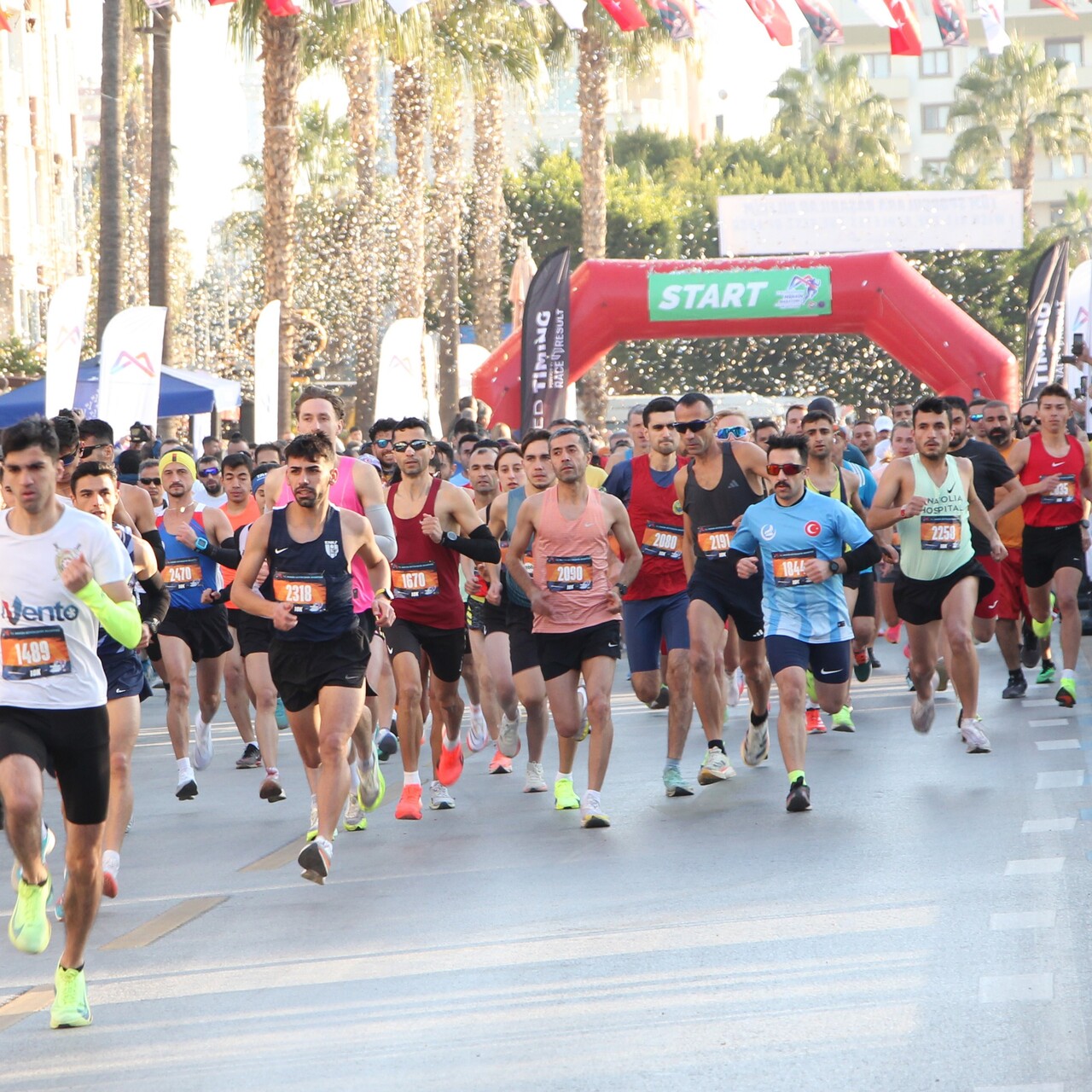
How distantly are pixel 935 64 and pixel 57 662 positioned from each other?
12404cm

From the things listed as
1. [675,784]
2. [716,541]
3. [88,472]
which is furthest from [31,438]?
[716,541]

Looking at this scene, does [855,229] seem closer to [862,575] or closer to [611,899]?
[862,575]

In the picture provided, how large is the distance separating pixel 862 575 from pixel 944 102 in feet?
379

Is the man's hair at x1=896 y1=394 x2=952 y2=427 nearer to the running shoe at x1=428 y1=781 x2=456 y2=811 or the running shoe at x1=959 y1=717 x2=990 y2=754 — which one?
the running shoe at x1=959 y1=717 x2=990 y2=754

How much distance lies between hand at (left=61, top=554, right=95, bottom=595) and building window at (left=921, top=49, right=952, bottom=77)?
123 meters

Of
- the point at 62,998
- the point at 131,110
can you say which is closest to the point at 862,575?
the point at 62,998

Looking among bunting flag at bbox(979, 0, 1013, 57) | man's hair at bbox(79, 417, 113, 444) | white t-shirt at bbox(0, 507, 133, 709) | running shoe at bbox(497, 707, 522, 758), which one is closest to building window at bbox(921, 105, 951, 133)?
bunting flag at bbox(979, 0, 1013, 57)

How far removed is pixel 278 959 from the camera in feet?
21.6

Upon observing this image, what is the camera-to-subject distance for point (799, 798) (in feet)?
29.5

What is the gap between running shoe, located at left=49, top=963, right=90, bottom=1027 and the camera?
5816 mm

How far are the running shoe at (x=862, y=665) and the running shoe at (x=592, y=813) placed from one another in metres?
5.09

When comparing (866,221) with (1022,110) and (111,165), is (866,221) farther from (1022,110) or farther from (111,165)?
(1022,110)

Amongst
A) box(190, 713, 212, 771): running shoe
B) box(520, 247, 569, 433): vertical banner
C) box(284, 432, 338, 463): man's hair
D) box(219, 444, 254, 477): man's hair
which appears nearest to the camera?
box(284, 432, 338, 463): man's hair

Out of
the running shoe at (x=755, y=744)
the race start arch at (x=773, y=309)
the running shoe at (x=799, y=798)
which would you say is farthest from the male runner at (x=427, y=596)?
Answer: the race start arch at (x=773, y=309)
